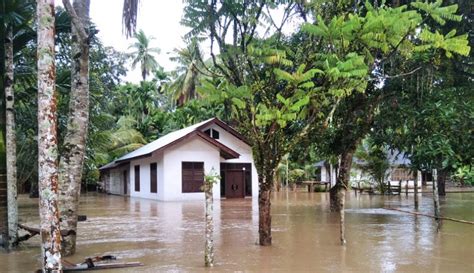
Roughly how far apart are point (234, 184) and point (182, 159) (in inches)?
176

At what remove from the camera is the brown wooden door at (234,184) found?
3061 cm

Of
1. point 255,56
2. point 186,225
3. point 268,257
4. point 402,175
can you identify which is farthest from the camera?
point 402,175

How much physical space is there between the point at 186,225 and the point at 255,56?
670cm

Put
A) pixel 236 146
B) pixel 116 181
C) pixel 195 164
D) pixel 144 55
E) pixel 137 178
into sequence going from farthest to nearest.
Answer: pixel 144 55 < pixel 116 181 < pixel 137 178 < pixel 236 146 < pixel 195 164

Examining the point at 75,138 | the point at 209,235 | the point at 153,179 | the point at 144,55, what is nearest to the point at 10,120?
the point at 75,138

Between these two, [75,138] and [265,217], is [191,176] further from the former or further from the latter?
[75,138]

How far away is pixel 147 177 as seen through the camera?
102ft

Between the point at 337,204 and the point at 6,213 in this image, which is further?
the point at 337,204

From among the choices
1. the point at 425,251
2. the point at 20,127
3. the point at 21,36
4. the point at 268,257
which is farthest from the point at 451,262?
the point at 20,127

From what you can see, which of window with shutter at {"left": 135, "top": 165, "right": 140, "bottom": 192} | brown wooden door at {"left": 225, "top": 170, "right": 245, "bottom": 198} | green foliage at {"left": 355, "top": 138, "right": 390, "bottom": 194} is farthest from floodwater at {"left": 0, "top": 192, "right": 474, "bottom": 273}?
window with shutter at {"left": 135, "top": 165, "right": 140, "bottom": 192}

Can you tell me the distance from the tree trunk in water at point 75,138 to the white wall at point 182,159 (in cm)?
1756

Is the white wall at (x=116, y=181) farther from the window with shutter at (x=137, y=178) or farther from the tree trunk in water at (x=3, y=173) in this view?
the tree trunk in water at (x=3, y=173)

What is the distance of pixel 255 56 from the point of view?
10391 millimetres

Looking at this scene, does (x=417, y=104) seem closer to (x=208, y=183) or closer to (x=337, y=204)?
(x=337, y=204)
